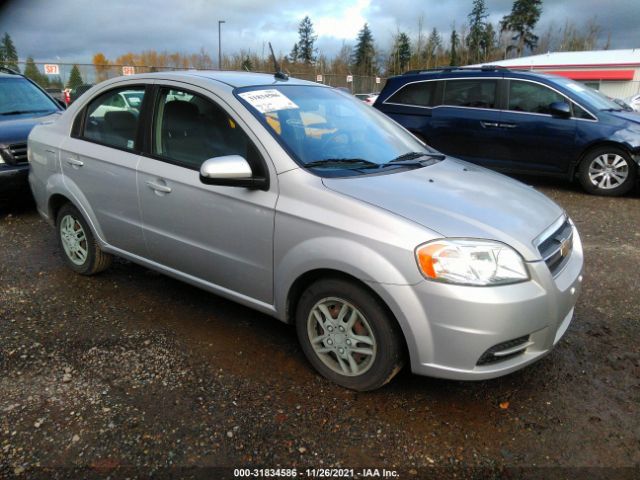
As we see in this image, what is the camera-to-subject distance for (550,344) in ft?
8.77

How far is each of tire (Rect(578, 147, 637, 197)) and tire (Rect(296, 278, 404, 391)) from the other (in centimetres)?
613

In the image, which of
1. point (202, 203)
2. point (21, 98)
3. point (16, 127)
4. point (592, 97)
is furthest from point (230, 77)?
point (592, 97)

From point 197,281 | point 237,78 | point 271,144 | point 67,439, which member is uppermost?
point 237,78

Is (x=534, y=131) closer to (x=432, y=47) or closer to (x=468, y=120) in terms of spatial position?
(x=468, y=120)

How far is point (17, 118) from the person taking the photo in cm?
682

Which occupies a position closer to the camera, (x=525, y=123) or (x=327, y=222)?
(x=327, y=222)

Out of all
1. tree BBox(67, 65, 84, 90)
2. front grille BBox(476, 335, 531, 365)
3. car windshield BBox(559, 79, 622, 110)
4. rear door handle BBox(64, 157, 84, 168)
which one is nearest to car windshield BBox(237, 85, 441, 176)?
front grille BBox(476, 335, 531, 365)

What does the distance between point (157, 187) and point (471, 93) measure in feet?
20.3

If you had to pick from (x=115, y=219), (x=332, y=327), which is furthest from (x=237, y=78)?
(x=332, y=327)

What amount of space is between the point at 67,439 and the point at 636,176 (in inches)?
299

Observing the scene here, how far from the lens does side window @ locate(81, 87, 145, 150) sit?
376 centimetres

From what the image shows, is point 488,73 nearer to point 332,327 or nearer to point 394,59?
point 332,327

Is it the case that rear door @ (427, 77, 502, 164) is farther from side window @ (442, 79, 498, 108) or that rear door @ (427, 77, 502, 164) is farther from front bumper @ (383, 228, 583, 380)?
front bumper @ (383, 228, 583, 380)

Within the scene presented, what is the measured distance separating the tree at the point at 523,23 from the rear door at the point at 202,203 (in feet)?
245
